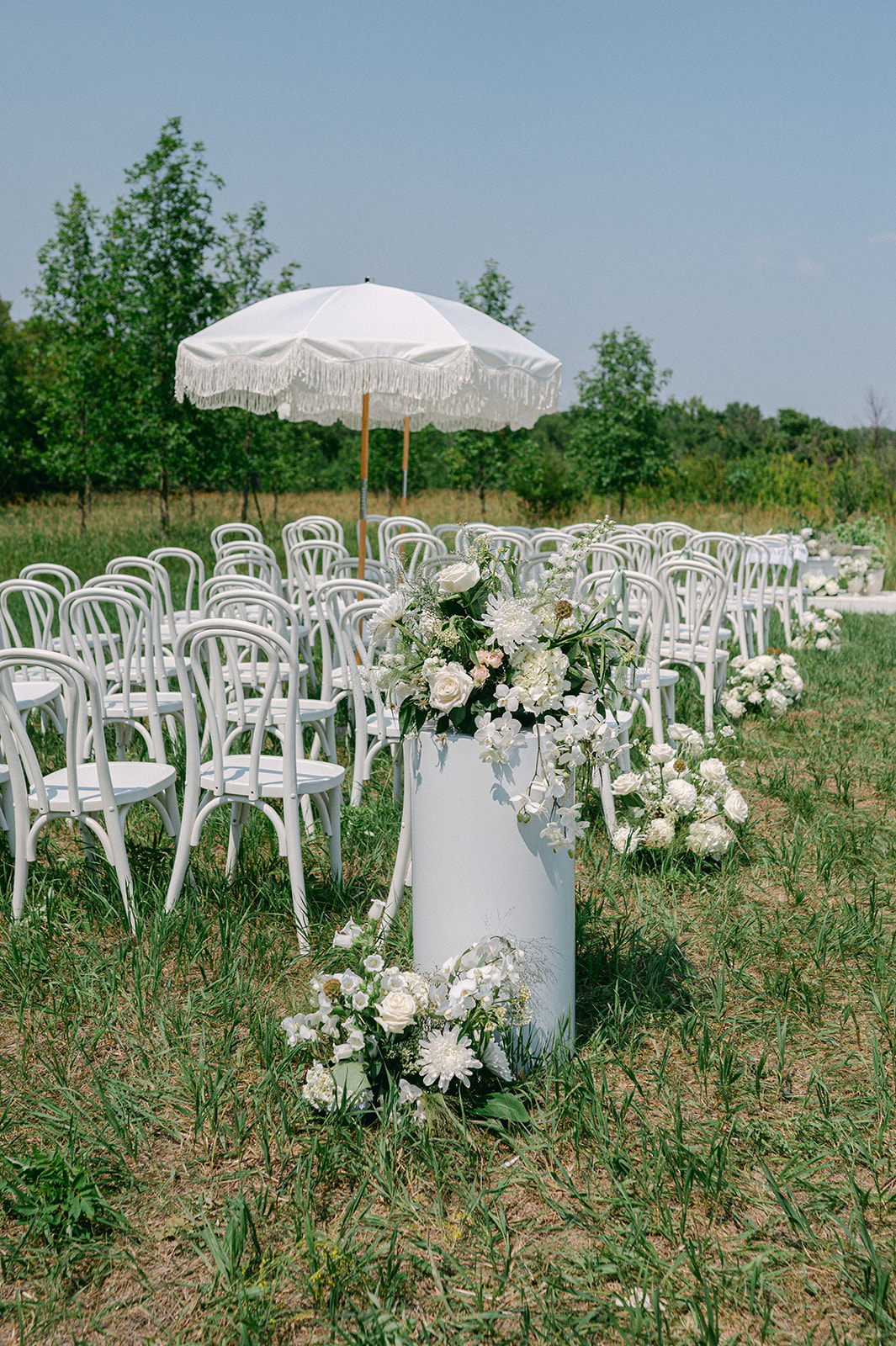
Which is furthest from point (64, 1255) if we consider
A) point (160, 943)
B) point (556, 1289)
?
point (160, 943)

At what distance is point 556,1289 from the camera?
184 cm

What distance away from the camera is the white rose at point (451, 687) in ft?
7.63

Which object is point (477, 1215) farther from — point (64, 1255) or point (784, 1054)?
point (784, 1054)

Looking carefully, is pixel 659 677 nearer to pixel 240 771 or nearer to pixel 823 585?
pixel 240 771

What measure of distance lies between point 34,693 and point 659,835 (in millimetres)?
2932

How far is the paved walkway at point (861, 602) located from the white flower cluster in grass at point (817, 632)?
2737 millimetres

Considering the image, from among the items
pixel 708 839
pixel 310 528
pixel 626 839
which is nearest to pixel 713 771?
pixel 708 839

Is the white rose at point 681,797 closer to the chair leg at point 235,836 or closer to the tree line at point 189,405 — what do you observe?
the chair leg at point 235,836

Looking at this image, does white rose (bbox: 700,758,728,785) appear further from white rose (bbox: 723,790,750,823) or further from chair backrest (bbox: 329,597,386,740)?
A: chair backrest (bbox: 329,597,386,740)

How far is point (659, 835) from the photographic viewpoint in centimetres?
373

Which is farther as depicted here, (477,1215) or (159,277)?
(159,277)

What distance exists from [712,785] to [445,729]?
70.6 inches

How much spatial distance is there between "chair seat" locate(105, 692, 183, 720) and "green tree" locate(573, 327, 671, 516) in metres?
A: 13.8

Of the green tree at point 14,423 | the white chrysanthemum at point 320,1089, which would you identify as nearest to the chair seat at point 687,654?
the white chrysanthemum at point 320,1089
